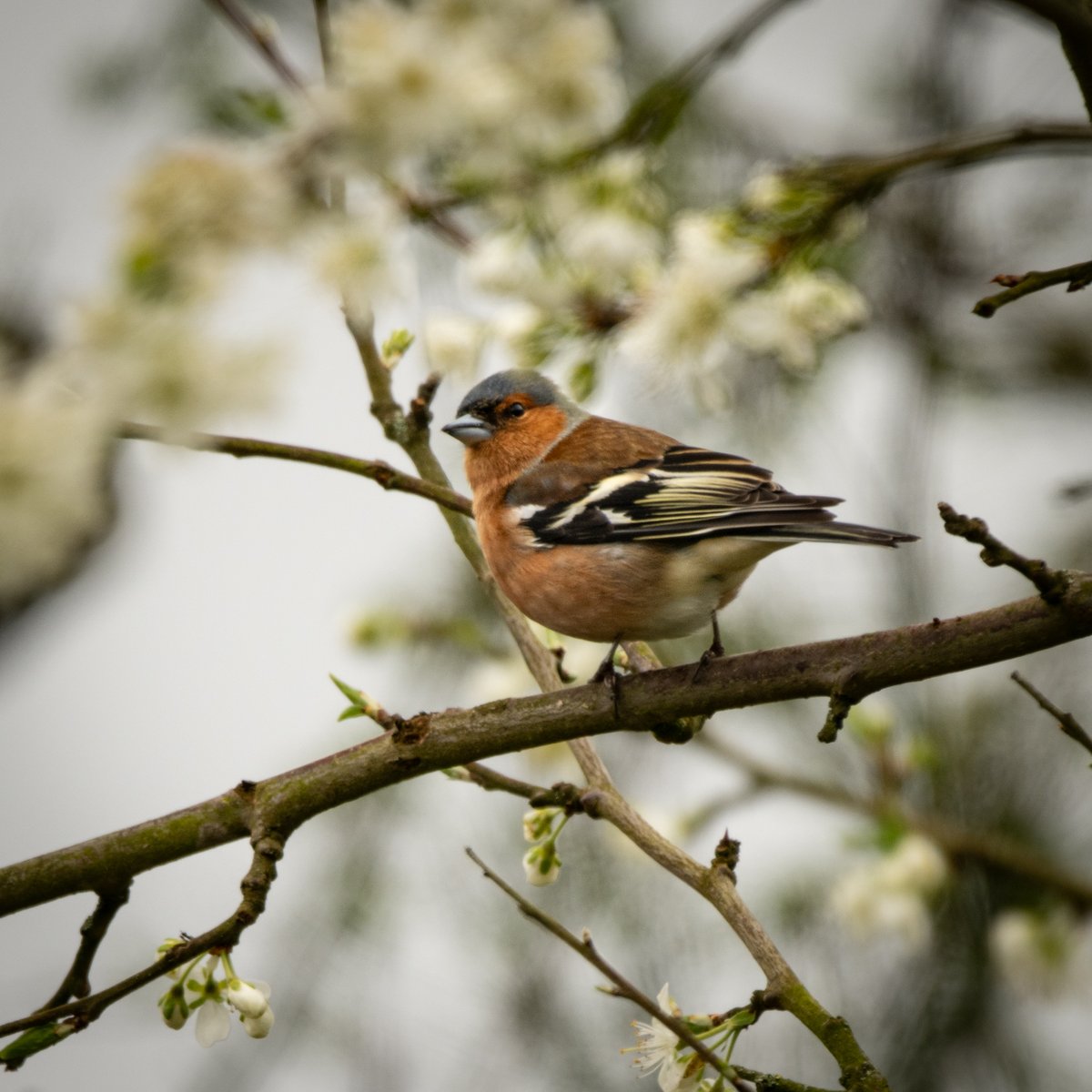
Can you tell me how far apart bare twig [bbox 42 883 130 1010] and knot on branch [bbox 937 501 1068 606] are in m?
1.71

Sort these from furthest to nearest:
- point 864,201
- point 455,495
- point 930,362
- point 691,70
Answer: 1. point 930,362
2. point 455,495
3. point 864,201
4. point 691,70

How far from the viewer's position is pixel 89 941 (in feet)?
8.45

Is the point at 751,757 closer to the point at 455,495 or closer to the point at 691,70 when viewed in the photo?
the point at 455,495

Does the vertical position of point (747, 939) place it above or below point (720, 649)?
below

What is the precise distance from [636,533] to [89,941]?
1.62 m

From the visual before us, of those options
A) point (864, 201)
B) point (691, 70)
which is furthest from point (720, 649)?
point (691, 70)

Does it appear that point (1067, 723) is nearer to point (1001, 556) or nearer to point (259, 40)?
point (1001, 556)

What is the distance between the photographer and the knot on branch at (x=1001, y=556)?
2105mm

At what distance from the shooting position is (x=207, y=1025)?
7.88ft

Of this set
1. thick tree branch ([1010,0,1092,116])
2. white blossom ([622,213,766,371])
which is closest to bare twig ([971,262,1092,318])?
thick tree branch ([1010,0,1092,116])

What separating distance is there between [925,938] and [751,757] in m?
0.80

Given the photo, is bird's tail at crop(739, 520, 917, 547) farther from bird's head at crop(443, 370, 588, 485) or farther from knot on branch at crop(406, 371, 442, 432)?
bird's head at crop(443, 370, 588, 485)

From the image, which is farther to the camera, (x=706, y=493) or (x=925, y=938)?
(x=925, y=938)

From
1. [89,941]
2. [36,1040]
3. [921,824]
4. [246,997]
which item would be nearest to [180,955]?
[246,997]
